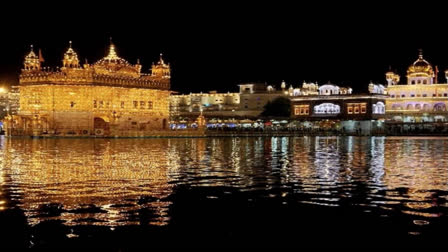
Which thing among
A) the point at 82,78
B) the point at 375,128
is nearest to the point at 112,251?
the point at 82,78

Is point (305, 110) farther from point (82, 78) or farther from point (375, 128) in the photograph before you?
point (82, 78)

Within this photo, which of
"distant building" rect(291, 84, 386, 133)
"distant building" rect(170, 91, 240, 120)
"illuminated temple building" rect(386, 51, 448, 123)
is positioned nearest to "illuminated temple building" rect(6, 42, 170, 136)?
"distant building" rect(291, 84, 386, 133)

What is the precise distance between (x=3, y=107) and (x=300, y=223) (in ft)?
339

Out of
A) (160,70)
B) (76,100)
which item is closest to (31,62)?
(76,100)

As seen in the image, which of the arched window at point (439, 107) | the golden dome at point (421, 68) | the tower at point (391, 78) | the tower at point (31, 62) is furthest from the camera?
the tower at point (391, 78)

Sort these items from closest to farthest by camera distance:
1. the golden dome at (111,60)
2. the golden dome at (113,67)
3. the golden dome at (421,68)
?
the golden dome at (113,67)
the golden dome at (111,60)
the golden dome at (421,68)

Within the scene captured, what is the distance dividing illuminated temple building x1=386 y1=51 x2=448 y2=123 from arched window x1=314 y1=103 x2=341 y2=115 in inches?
322

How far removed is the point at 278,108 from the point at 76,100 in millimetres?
45931

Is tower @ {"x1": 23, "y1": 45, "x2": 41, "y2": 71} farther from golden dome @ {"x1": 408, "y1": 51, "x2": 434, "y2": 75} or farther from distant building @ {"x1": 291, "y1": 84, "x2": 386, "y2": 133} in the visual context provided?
golden dome @ {"x1": 408, "y1": 51, "x2": 434, "y2": 75}

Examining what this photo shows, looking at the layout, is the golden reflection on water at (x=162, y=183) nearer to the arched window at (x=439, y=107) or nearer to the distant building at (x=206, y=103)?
the arched window at (x=439, y=107)

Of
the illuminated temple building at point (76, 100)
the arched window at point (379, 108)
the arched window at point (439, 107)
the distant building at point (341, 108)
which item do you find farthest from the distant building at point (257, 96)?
the illuminated temple building at point (76, 100)

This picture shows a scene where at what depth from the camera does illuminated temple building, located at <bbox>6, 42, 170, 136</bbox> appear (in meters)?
62.7

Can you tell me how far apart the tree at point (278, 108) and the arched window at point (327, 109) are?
7.08 m

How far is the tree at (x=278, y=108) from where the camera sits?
102312mm
